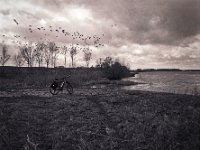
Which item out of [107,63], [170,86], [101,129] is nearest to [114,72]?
[107,63]

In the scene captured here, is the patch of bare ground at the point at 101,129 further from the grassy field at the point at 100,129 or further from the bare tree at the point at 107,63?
the bare tree at the point at 107,63

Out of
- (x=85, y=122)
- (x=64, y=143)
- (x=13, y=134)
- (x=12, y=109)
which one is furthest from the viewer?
(x=12, y=109)

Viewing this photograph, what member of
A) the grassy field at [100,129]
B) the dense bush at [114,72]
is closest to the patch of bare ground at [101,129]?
the grassy field at [100,129]

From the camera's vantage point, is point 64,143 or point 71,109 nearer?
point 64,143

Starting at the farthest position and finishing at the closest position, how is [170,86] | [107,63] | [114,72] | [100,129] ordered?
[107,63] < [114,72] < [170,86] < [100,129]

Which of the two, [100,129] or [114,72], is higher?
[114,72]

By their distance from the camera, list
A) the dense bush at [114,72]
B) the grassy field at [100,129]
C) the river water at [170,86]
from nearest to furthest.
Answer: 1. the grassy field at [100,129]
2. the river water at [170,86]
3. the dense bush at [114,72]

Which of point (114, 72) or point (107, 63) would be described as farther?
point (107, 63)

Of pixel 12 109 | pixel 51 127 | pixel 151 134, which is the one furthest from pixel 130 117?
pixel 12 109

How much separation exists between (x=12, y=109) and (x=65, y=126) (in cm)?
501

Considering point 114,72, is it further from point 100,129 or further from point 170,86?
point 100,129

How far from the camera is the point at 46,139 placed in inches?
352

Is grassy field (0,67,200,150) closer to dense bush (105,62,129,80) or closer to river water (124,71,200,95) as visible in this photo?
river water (124,71,200,95)

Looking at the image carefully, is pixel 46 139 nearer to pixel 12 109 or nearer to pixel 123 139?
pixel 123 139
